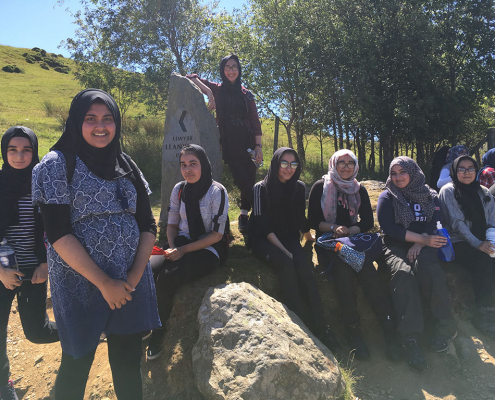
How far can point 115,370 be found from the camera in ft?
6.08

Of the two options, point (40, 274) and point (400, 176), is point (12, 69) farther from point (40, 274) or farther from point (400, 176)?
point (400, 176)

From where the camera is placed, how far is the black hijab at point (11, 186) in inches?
95.4

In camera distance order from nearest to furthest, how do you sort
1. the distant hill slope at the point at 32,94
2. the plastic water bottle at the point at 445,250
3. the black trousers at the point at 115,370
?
1. the black trousers at the point at 115,370
2. the plastic water bottle at the point at 445,250
3. the distant hill slope at the point at 32,94

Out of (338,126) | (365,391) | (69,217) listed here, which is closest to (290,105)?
(338,126)

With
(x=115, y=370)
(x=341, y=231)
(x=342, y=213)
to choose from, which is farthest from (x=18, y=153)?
(x=342, y=213)

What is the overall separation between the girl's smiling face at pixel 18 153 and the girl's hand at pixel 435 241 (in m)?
3.62

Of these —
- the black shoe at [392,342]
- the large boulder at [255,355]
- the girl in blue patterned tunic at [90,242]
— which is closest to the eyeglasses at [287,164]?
the large boulder at [255,355]

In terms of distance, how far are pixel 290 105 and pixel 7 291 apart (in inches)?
338

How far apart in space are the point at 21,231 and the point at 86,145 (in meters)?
1.30

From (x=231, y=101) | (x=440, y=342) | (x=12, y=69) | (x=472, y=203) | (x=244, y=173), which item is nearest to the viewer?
(x=440, y=342)

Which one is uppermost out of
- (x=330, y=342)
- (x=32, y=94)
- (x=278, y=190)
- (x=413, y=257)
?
(x=32, y=94)

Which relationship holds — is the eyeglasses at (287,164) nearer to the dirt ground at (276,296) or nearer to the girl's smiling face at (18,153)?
the dirt ground at (276,296)

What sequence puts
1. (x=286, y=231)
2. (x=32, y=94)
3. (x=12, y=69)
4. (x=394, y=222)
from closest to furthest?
(x=394, y=222), (x=286, y=231), (x=32, y=94), (x=12, y=69)

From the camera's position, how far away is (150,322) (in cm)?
190
